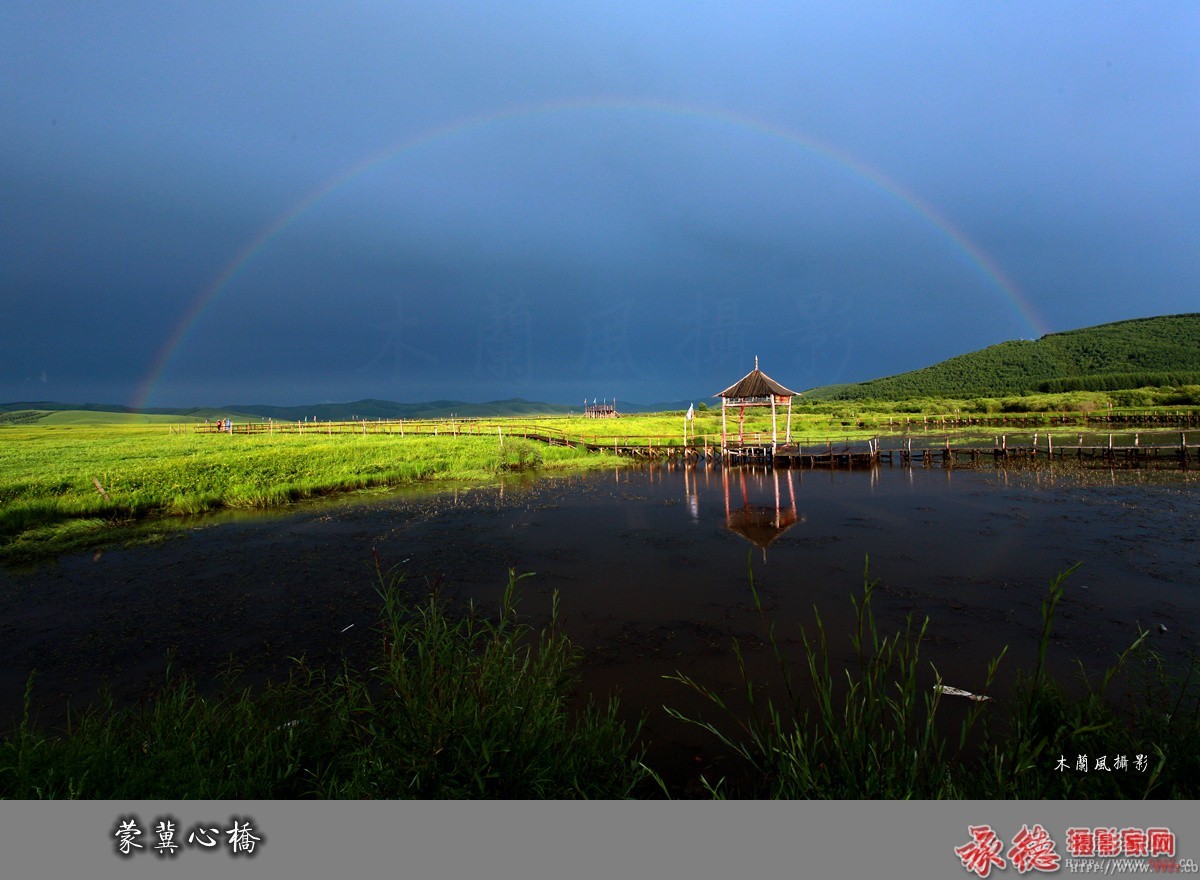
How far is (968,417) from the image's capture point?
49562mm

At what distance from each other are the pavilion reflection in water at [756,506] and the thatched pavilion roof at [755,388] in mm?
4095

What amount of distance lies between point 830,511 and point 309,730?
15.0 meters

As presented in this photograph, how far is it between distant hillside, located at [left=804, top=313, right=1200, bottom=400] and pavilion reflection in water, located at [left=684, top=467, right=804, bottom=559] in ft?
246

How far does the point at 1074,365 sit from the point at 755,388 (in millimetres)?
101186

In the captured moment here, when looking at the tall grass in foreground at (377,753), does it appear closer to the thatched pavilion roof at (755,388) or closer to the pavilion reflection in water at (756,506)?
the pavilion reflection in water at (756,506)

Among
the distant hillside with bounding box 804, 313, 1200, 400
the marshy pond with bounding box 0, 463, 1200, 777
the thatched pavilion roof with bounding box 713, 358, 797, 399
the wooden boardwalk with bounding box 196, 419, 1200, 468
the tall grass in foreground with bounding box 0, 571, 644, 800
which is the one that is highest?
the distant hillside with bounding box 804, 313, 1200, 400

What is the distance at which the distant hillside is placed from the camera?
76.6m

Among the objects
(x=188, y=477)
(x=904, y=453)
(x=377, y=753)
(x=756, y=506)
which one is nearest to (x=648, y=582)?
(x=377, y=753)

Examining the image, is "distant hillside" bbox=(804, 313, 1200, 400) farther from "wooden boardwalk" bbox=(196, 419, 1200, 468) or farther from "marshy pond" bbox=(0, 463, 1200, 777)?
"marshy pond" bbox=(0, 463, 1200, 777)

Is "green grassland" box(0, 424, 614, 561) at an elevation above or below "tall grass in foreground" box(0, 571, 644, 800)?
above

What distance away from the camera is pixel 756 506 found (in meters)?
17.0

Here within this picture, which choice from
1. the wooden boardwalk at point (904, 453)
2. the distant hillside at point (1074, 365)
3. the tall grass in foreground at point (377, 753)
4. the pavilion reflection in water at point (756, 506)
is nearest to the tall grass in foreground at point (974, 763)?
the tall grass in foreground at point (377, 753)

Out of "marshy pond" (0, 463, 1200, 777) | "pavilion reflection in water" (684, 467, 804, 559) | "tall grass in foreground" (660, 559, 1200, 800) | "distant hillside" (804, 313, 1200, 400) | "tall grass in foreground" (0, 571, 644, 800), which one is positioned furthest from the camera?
"distant hillside" (804, 313, 1200, 400)

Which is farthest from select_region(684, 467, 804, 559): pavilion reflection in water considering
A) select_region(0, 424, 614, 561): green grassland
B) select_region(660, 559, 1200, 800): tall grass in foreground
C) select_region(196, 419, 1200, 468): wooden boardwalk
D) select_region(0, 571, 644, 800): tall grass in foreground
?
select_region(0, 571, 644, 800): tall grass in foreground
